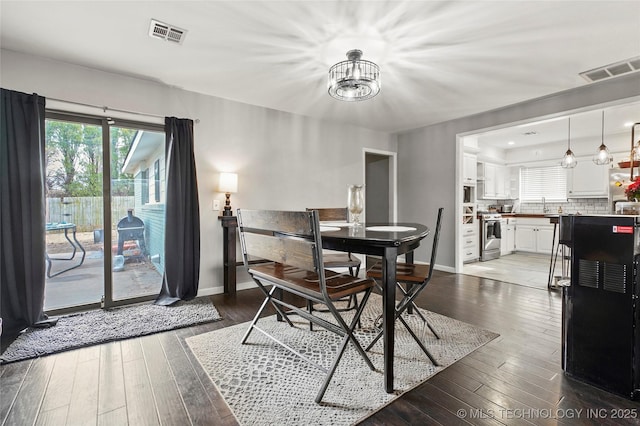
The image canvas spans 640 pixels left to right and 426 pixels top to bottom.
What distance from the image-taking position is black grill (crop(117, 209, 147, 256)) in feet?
10.2

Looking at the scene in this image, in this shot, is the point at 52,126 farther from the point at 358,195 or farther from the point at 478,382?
the point at 478,382

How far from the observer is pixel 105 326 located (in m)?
2.50

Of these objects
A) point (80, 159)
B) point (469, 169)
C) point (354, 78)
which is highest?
point (354, 78)

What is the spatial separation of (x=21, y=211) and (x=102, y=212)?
62 cm

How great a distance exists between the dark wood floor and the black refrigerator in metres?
0.12

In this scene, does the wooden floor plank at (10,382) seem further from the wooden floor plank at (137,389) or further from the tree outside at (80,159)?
the tree outside at (80,159)

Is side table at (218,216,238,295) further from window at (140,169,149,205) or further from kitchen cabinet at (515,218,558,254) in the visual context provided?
kitchen cabinet at (515,218,558,254)

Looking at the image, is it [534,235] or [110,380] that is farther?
[534,235]

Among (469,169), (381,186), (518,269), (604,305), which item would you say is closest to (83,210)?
(604,305)

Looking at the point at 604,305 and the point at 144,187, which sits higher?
the point at 144,187

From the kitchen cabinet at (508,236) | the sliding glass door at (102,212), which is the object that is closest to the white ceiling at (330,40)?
the sliding glass door at (102,212)

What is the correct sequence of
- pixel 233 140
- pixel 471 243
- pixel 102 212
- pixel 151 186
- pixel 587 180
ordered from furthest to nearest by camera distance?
1. pixel 587 180
2. pixel 471 243
3. pixel 233 140
4. pixel 151 186
5. pixel 102 212

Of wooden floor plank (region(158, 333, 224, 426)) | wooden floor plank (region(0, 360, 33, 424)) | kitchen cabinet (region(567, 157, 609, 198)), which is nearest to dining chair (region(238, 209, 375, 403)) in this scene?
wooden floor plank (region(158, 333, 224, 426))

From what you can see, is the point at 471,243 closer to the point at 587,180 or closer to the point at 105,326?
the point at 587,180
